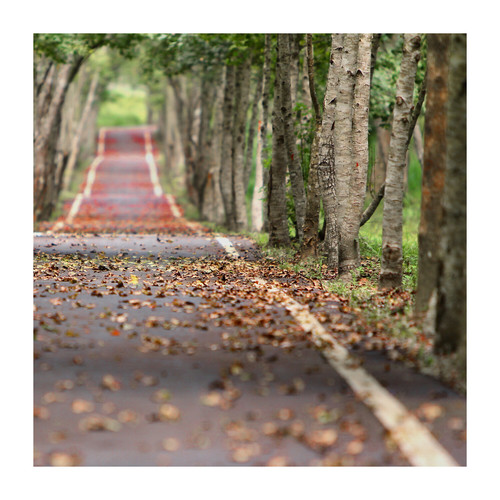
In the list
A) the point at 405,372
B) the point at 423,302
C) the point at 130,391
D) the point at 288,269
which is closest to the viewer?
the point at 130,391

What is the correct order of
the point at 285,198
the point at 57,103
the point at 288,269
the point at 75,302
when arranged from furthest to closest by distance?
the point at 57,103 < the point at 285,198 < the point at 288,269 < the point at 75,302

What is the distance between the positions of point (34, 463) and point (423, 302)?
4929 millimetres

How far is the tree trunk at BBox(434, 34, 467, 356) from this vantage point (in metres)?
7.63

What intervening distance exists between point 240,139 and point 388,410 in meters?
17.5

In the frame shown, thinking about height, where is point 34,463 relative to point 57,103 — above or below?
below

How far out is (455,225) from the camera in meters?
7.67

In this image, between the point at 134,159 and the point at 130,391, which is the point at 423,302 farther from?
the point at 134,159

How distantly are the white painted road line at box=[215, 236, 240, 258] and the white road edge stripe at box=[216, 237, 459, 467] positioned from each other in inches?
293

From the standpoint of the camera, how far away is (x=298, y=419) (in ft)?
20.7

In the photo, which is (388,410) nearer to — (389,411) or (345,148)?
(389,411)

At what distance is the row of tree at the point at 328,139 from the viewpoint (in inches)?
308

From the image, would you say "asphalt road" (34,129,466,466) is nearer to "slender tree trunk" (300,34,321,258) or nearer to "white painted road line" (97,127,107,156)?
"slender tree trunk" (300,34,321,258)

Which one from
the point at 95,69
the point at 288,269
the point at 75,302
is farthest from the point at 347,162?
the point at 95,69

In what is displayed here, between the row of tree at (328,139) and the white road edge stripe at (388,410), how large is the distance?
0.91m
